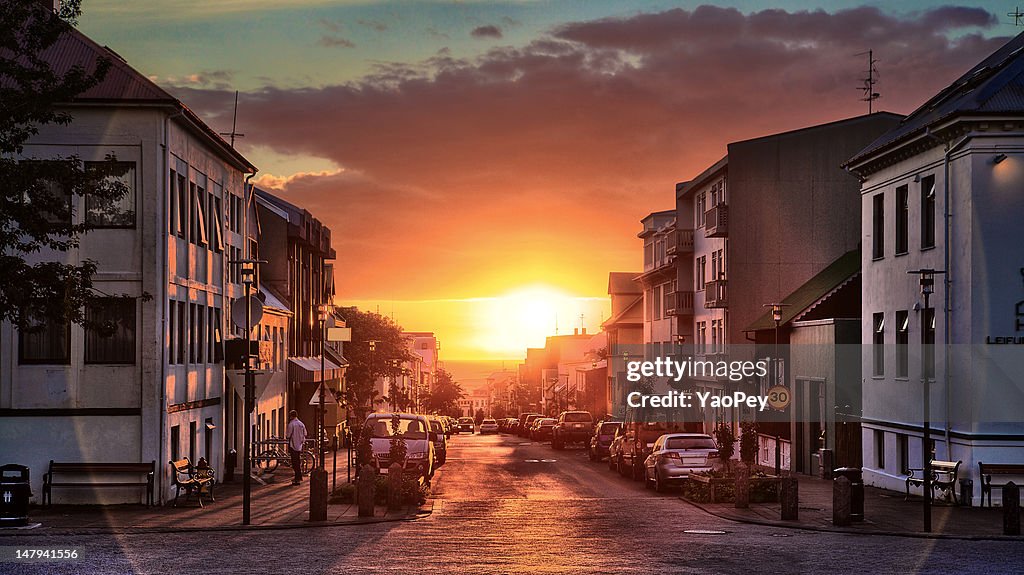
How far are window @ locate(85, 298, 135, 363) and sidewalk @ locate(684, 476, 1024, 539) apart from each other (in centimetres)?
1402

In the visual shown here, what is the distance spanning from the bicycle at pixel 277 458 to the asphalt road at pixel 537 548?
13.4 meters

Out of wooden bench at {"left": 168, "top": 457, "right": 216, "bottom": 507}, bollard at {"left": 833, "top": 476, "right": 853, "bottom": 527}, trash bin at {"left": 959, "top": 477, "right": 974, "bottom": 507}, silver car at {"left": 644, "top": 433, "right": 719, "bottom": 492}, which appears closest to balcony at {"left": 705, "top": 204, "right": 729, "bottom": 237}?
silver car at {"left": 644, "top": 433, "right": 719, "bottom": 492}

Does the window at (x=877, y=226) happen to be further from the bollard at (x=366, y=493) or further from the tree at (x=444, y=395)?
the tree at (x=444, y=395)

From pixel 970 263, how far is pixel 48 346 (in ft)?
70.2

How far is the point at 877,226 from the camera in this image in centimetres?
3553

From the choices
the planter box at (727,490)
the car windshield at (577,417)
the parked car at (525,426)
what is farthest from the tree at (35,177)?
the parked car at (525,426)

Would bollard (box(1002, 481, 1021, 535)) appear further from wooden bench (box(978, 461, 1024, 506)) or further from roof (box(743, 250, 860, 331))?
roof (box(743, 250, 860, 331))

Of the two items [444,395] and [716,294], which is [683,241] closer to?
[716,294]

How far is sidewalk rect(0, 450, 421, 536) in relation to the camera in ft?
77.2

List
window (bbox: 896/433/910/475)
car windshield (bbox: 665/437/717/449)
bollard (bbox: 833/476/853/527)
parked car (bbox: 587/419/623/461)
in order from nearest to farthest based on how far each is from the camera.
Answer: bollard (bbox: 833/476/853/527)
window (bbox: 896/433/910/475)
car windshield (bbox: 665/437/717/449)
parked car (bbox: 587/419/623/461)

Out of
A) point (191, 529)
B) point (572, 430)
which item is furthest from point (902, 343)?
point (572, 430)

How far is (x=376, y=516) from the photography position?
26312 mm

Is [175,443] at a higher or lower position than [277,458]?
higher

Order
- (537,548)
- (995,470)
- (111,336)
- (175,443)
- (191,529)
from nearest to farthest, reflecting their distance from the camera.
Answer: (537,548) → (191,529) → (995,470) → (111,336) → (175,443)
